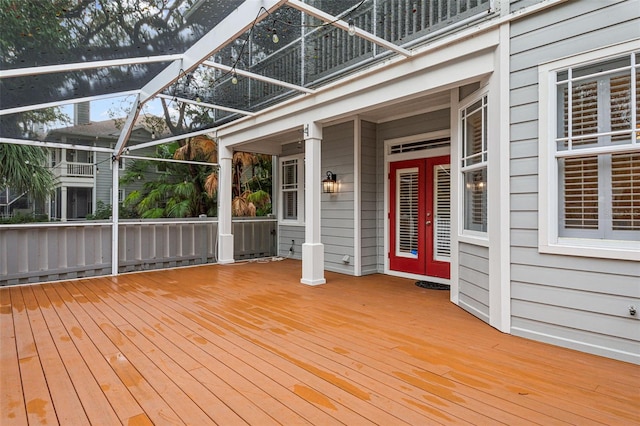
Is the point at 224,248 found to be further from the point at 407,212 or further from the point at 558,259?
the point at 558,259

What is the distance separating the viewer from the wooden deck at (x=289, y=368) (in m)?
2.00

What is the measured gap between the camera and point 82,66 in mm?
3334

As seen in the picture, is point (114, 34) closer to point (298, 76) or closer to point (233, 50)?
point (233, 50)

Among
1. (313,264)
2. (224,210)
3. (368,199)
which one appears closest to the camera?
(313,264)

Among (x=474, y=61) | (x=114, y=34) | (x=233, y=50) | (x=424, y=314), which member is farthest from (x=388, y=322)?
(x=114, y=34)

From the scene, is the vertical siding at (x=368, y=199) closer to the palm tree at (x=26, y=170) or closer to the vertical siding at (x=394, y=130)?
the vertical siding at (x=394, y=130)

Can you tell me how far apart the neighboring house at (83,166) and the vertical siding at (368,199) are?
4.27 metres

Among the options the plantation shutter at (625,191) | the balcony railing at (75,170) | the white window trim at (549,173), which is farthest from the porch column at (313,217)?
the balcony railing at (75,170)

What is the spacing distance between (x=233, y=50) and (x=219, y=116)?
3.22 m

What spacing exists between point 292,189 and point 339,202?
6.77ft

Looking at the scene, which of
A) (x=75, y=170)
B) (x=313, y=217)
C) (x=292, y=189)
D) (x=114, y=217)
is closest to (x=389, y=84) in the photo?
(x=313, y=217)

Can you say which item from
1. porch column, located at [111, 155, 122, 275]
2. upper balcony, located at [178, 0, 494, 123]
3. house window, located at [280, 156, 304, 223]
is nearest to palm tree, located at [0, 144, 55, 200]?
porch column, located at [111, 155, 122, 275]

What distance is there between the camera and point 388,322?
3.61m

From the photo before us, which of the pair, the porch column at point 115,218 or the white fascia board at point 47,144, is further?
the porch column at point 115,218
